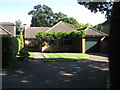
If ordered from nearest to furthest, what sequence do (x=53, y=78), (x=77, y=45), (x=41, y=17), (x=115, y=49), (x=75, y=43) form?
(x=115, y=49)
(x=53, y=78)
(x=77, y=45)
(x=75, y=43)
(x=41, y=17)

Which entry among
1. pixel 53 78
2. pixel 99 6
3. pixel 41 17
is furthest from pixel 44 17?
pixel 53 78

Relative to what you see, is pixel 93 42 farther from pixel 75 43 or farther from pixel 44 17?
pixel 44 17

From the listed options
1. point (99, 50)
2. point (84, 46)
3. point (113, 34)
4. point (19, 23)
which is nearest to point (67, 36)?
point (84, 46)

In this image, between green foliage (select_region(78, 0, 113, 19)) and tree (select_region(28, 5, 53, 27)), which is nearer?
green foliage (select_region(78, 0, 113, 19))

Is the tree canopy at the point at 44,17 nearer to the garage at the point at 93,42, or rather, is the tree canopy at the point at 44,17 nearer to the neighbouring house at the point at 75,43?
the neighbouring house at the point at 75,43

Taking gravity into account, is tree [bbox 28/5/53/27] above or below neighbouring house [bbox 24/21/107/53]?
above

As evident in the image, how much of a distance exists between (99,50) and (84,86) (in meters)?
21.1

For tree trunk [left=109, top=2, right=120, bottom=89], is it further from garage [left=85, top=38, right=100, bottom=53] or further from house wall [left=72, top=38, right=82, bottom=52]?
house wall [left=72, top=38, right=82, bottom=52]

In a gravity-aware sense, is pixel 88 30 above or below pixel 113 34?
above

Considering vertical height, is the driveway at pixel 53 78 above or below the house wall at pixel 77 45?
below

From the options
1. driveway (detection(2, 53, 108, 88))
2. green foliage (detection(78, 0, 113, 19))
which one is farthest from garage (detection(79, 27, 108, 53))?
driveway (detection(2, 53, 108, 88))

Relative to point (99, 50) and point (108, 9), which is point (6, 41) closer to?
point (108, 9)

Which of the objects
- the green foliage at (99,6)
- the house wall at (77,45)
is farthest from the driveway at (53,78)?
the house wall at (77,45)

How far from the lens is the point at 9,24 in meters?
38.8
